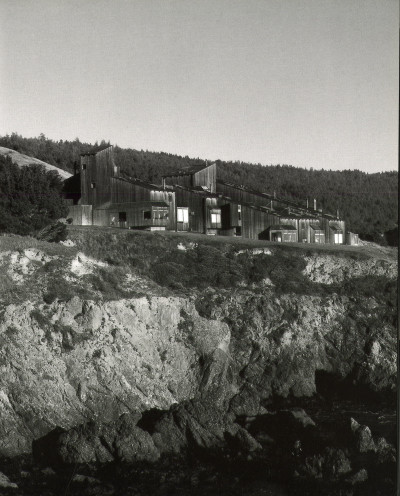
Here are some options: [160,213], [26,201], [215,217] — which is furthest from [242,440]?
[215,217]

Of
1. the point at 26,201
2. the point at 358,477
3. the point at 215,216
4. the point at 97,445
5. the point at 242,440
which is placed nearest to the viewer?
the point at 358,477

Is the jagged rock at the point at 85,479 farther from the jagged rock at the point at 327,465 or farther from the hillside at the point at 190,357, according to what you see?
the jagged rock at the point at 327,465

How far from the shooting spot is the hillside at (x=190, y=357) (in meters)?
31.0

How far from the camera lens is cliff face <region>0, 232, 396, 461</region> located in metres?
34.0

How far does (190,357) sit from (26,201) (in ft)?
39.7

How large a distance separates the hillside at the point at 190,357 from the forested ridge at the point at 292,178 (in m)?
5.45

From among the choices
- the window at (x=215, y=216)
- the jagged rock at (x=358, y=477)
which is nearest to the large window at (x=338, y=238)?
the window at (x=215, y=216)

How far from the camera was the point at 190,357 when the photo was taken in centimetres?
3866

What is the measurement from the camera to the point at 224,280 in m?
44.8

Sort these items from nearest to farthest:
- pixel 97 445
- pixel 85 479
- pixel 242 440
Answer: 1. pixel 85 479
2. pixel 97 445
3. pixel 242 440

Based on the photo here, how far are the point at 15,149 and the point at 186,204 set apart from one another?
16.6 metres

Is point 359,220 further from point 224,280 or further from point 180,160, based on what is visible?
point 180,160

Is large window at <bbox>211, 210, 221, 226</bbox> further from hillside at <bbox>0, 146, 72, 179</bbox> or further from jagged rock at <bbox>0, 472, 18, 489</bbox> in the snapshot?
jagged rock at <bbox>0, 472, 18, 489</bbox>

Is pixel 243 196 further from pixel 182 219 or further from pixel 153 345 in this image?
pixel 153 345
